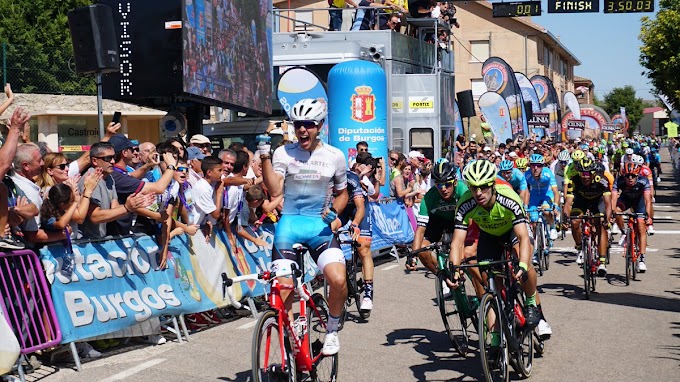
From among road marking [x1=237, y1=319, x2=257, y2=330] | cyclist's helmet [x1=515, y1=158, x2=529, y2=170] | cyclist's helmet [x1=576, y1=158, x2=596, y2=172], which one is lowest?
road marking [x1=237, y1=319, x2=257, y2=330]

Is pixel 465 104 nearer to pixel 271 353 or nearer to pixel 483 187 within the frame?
pixel 483 187

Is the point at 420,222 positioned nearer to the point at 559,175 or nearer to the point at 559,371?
the point at 559,371

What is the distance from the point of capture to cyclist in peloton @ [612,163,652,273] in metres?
14.8

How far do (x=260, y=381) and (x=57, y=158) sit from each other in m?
Result: 3.91

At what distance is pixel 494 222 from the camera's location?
334 inches

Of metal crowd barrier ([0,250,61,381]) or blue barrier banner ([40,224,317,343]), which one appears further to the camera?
blue barrier banner ([40,224,317,343])

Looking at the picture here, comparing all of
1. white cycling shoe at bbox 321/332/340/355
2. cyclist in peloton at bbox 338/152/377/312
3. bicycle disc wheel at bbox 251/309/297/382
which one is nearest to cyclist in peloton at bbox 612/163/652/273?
cyclist in peloton at bbox 338/152/377/312

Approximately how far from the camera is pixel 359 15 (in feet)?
89.7

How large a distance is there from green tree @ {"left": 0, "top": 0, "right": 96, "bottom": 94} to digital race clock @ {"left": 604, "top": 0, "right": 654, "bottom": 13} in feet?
48.2

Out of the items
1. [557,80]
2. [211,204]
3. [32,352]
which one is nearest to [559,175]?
[211,204]

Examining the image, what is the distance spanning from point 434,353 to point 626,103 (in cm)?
15063

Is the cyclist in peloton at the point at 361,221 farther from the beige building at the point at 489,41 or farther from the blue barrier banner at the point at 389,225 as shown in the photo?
the beige building at the point at 489,41

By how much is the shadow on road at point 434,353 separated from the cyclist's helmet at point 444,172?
5.28 ft

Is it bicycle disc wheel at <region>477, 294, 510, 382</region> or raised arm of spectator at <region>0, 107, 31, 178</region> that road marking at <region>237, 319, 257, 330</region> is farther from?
bicycle disc wheel at <region>477, 294, 510, 382</region>
